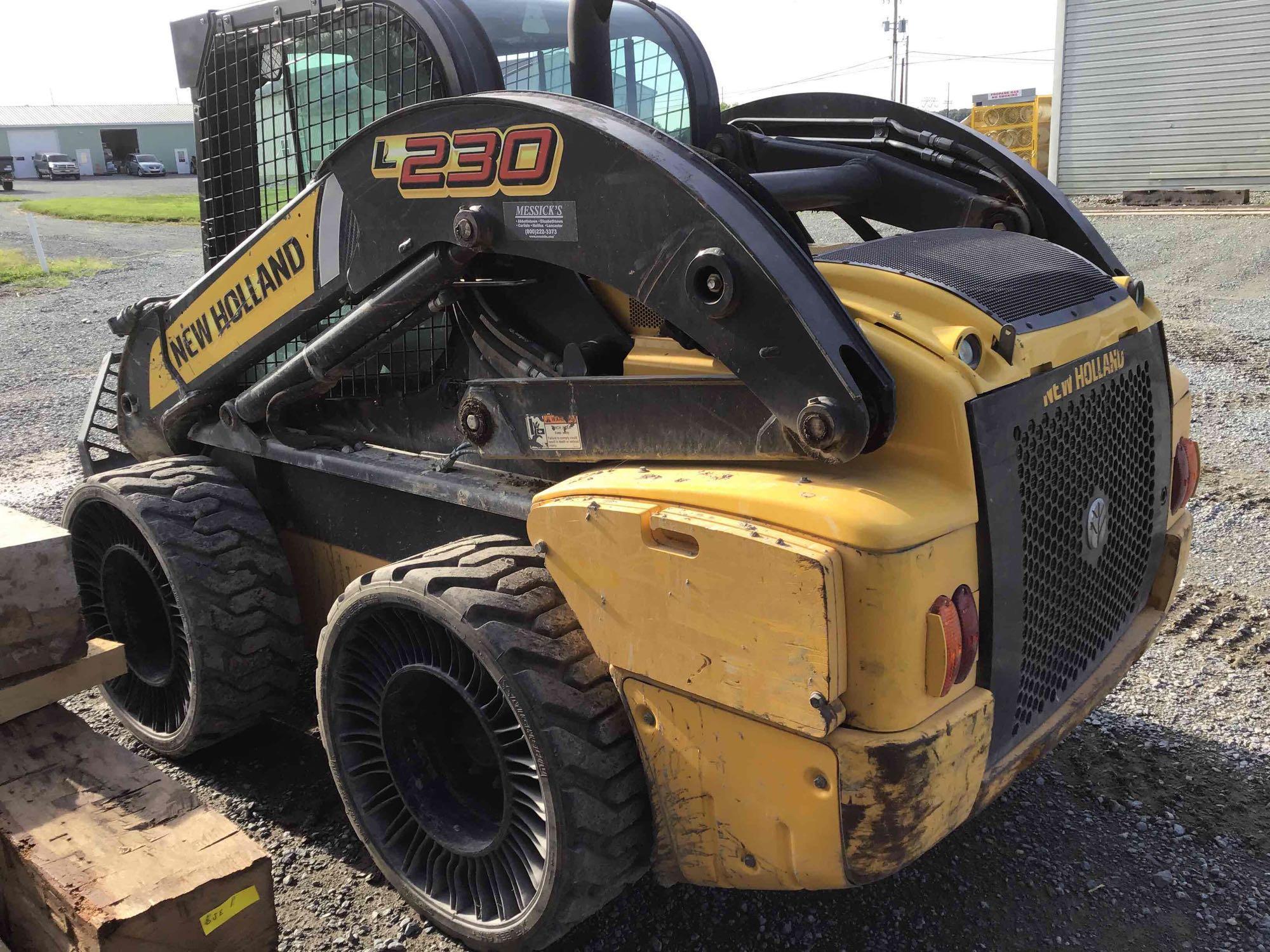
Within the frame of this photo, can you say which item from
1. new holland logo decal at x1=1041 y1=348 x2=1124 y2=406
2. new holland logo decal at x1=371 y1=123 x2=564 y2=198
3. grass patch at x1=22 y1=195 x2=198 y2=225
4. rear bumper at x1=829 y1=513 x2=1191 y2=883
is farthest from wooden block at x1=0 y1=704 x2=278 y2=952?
grass patch at x1=22 y1=195 x2=198 y2=225

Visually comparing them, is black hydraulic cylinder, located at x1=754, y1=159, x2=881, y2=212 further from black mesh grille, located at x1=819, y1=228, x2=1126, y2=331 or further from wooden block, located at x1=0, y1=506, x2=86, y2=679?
wooden block, located at x1=0, y1=506, x2=86, y2=679

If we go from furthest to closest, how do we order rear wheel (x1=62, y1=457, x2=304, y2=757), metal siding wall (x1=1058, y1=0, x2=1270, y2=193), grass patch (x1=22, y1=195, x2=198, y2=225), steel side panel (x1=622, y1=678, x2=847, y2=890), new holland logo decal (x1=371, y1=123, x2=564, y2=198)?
grass patch (x1=22, y1=195, x2=198, y2=225)
metal siding wall (x1=1058, y1=0, x2=1270, y2=193)
rear wheel (x1=62, y1=457, x2=304, y2=757)
new holland logo decal (x1=371, y1=123, x2=564, y2=198)
steel side panel (x1=622, y1=678, x2=847, y2=890)

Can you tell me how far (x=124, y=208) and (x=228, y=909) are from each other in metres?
35.8

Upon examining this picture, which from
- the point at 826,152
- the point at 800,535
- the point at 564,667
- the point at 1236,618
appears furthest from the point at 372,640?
the point at 1236,618

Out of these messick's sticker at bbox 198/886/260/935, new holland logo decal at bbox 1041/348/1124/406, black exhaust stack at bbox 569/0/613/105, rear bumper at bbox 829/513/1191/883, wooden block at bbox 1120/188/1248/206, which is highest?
black exhaust stack at bbox 569/0/613/105

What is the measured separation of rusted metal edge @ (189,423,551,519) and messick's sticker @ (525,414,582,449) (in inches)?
5.8

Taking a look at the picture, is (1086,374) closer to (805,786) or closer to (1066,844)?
(805,786)

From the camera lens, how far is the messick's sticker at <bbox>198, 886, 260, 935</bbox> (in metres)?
2.34

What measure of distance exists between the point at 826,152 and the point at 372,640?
2.42 m

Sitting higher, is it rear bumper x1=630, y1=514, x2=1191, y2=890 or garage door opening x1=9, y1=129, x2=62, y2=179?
garage door opening x1=9, y1=129, x2=62, y2=179

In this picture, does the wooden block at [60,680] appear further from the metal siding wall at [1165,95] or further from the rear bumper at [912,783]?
the metal siding wall at [1165,95]

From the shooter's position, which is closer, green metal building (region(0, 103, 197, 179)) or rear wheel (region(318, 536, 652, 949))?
rear wheel (region(318, 536, 652, 949))

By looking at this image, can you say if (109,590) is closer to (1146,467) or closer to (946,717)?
(946,717)

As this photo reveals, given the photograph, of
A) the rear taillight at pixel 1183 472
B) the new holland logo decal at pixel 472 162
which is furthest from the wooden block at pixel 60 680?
the rear taillight at pixel 1183 472
